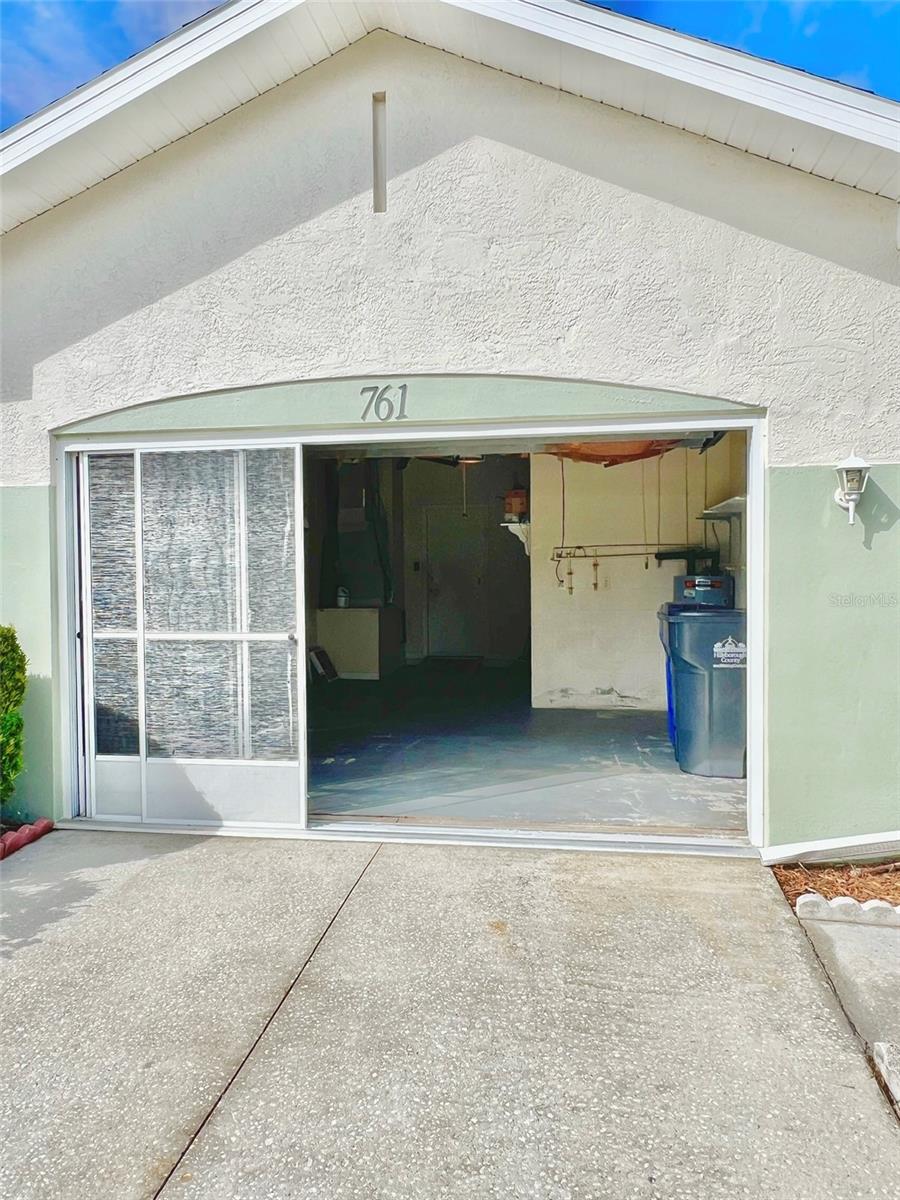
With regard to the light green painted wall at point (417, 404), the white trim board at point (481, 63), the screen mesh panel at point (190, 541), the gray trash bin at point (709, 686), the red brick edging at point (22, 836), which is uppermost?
the white trim board at point (481, 63)

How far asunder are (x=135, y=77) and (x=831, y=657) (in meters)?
5.39

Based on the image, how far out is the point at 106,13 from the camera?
5.80m

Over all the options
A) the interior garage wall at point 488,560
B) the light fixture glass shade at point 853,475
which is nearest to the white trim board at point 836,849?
the light fixture glass shade at point 853,475

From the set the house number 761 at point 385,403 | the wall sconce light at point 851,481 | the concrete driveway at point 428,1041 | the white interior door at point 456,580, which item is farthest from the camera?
the white interior door at point 456,580

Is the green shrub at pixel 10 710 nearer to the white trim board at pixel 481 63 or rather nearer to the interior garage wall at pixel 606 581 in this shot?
the white trim board at pixel 481 63

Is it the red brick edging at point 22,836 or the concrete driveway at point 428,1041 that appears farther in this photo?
the red brick edging at point 22,836

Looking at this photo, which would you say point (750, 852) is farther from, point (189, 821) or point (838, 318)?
point (189, 821)

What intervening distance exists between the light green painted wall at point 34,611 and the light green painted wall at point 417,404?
0.85 meters

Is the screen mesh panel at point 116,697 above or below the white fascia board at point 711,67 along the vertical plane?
below

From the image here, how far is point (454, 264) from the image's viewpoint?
4.58 meters

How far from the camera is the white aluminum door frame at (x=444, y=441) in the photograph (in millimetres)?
4473

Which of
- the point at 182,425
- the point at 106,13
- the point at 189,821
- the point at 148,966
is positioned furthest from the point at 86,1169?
the point at 106,13

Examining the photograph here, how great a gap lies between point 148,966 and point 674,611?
14.8 feet

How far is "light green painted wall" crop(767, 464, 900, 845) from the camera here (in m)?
4.30
